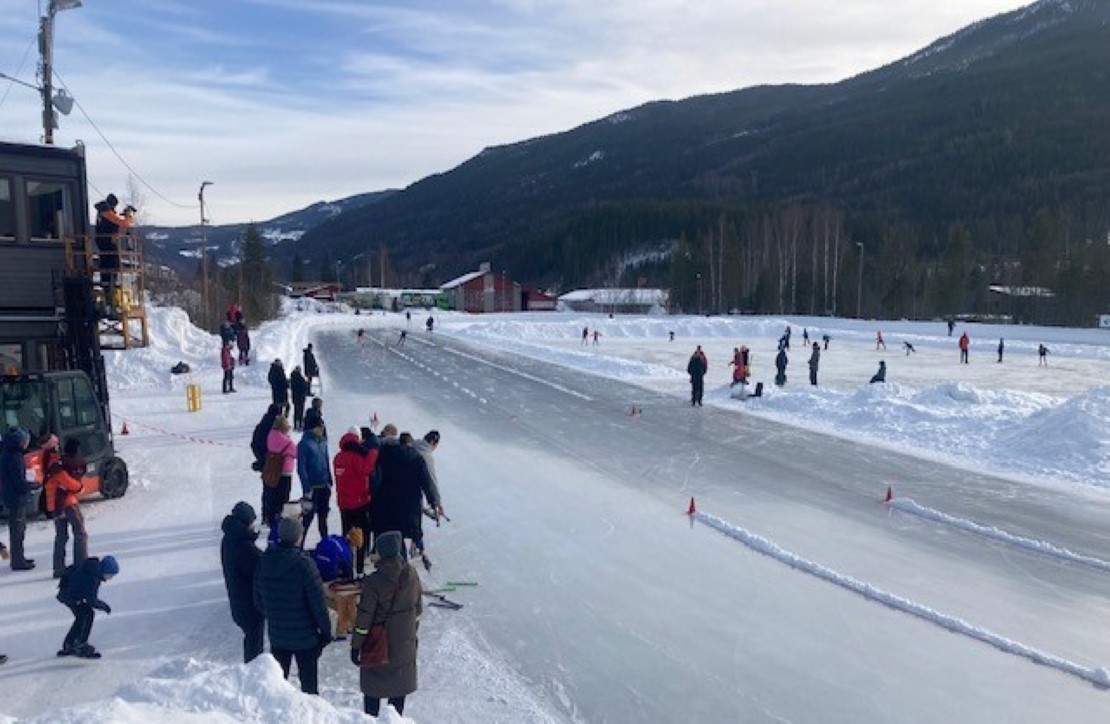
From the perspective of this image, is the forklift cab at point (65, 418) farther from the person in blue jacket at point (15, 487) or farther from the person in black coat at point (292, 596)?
the person in black coat at point (292, 596)

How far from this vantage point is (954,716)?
234 inches

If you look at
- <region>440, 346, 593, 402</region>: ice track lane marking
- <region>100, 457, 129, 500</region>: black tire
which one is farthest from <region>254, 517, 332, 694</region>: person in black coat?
<region>440, 346, 593, 402</region>: ice track lane marking

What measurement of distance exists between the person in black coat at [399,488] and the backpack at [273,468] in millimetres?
1812

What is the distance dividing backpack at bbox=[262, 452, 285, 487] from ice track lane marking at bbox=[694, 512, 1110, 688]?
5.37 metres

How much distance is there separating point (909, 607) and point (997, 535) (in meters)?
3.45

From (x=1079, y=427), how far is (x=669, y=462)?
7.74m

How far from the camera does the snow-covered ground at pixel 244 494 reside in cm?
570

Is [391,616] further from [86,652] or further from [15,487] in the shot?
[15,487]

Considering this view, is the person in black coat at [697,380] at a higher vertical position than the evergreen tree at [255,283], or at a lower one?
lower

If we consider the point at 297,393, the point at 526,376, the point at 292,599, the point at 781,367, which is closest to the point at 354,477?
the point at 292,599

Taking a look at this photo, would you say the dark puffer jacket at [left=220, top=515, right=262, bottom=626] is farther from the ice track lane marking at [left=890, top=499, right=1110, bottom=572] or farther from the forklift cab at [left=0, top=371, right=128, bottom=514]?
the ice track lane marking at [left=890, top=499, right=1110, bottom=572]

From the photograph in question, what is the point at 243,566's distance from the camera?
5938mm

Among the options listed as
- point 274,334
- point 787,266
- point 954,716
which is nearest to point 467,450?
point 954,716

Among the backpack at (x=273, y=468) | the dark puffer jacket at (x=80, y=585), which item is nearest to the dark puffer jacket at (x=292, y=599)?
the dark puffer jacket at (x=80, y=585)
